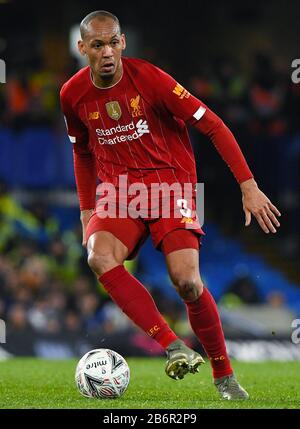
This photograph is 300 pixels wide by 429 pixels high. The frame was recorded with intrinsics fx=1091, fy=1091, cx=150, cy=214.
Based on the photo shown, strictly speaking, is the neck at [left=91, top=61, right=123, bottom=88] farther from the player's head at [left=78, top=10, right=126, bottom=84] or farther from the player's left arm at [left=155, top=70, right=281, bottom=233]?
the player's left arm at [left=155, top=70, right=281, bottom=233]

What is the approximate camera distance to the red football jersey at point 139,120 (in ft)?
23.1

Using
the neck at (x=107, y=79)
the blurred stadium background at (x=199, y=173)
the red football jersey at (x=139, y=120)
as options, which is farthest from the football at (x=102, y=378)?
the blurred stadium background at (x=199, y=173)

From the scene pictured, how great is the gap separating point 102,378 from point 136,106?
1766 mm

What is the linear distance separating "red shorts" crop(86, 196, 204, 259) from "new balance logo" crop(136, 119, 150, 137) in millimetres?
562

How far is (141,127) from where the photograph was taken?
7121 millimetres

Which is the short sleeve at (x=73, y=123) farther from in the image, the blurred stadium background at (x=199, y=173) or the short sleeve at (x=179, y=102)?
the blurred stadium background at (x=199, y=173)

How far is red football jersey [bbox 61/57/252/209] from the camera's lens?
705 centimetres

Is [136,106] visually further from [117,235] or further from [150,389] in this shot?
[150,389]

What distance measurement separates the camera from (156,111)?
7121mm

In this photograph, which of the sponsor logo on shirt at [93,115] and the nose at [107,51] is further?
the sponsor logo on shirt at [93,115]

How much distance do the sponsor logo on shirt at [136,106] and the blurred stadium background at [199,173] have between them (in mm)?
6342
